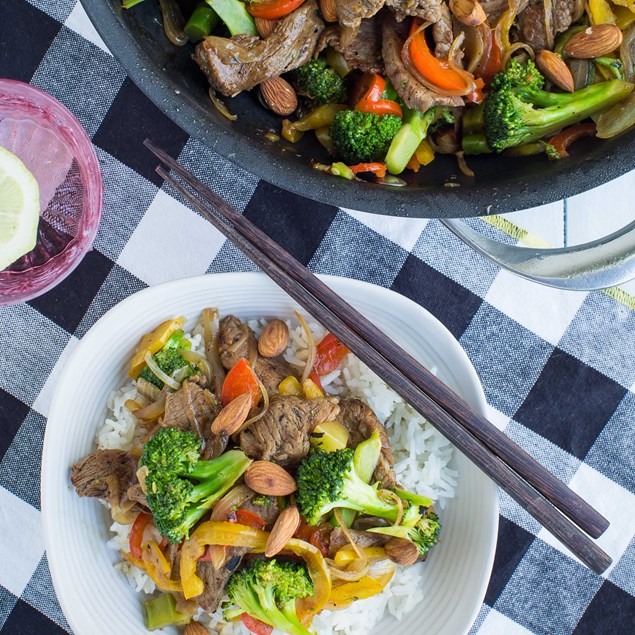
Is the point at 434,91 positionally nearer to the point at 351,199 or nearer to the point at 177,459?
the point at 351,199

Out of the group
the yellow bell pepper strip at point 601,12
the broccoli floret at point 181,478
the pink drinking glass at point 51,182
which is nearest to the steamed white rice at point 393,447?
the broccoli floret at point 181,478

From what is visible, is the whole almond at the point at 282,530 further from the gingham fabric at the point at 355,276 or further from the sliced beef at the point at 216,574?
the gingham fabric at the point at 355,276

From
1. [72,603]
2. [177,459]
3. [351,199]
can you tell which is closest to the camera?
[351,199]

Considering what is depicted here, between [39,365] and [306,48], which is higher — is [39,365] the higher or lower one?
the lower one

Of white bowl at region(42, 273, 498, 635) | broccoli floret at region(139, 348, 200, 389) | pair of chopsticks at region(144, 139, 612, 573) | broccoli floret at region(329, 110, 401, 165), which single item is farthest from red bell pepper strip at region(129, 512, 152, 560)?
broccoli floret at region(329, 110, 401, 165)

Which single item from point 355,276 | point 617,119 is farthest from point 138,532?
point 617,119

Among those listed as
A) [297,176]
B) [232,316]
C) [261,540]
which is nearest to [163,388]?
[232,316]

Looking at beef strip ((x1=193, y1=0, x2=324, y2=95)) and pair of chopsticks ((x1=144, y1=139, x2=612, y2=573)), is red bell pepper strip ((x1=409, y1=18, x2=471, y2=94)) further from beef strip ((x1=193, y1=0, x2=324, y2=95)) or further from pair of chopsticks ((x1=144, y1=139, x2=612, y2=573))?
pair of chopsticks ((x1=144, y1=139, x2=612, y2=573))
